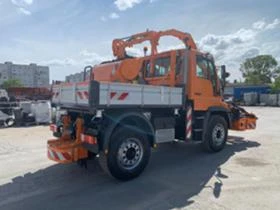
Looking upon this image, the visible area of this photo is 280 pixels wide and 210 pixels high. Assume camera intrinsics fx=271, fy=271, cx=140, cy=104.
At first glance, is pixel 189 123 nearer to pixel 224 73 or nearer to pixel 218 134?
pixel 218 134

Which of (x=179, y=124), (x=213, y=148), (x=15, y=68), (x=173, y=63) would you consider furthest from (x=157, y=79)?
(x=15, y=68)

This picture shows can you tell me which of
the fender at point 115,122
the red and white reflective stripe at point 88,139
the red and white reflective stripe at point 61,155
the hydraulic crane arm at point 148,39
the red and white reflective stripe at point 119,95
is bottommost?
the red and white reflective stripe at point 61,155

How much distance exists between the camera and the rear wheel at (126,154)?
5.04 metres

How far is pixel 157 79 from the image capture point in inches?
288

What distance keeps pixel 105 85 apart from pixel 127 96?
552mm

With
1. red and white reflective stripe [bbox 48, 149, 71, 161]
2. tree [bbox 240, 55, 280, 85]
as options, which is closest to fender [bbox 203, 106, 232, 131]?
red and white reflective stripe [bbox 48, 149, 71, 161]

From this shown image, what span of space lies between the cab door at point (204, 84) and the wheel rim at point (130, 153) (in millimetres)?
2176

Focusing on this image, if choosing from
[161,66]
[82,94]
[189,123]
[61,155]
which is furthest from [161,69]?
[61,155]

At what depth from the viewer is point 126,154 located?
17.5 ft

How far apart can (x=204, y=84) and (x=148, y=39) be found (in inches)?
92.1

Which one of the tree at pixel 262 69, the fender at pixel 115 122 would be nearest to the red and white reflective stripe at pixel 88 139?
the fender at pixel 115 122

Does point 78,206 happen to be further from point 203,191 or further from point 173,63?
point 173,63

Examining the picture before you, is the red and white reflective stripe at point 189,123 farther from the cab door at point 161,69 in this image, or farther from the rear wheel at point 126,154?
the rear wheel at point 126,154

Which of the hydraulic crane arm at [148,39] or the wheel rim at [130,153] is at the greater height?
the hydraulic crane arm at [148,39]
